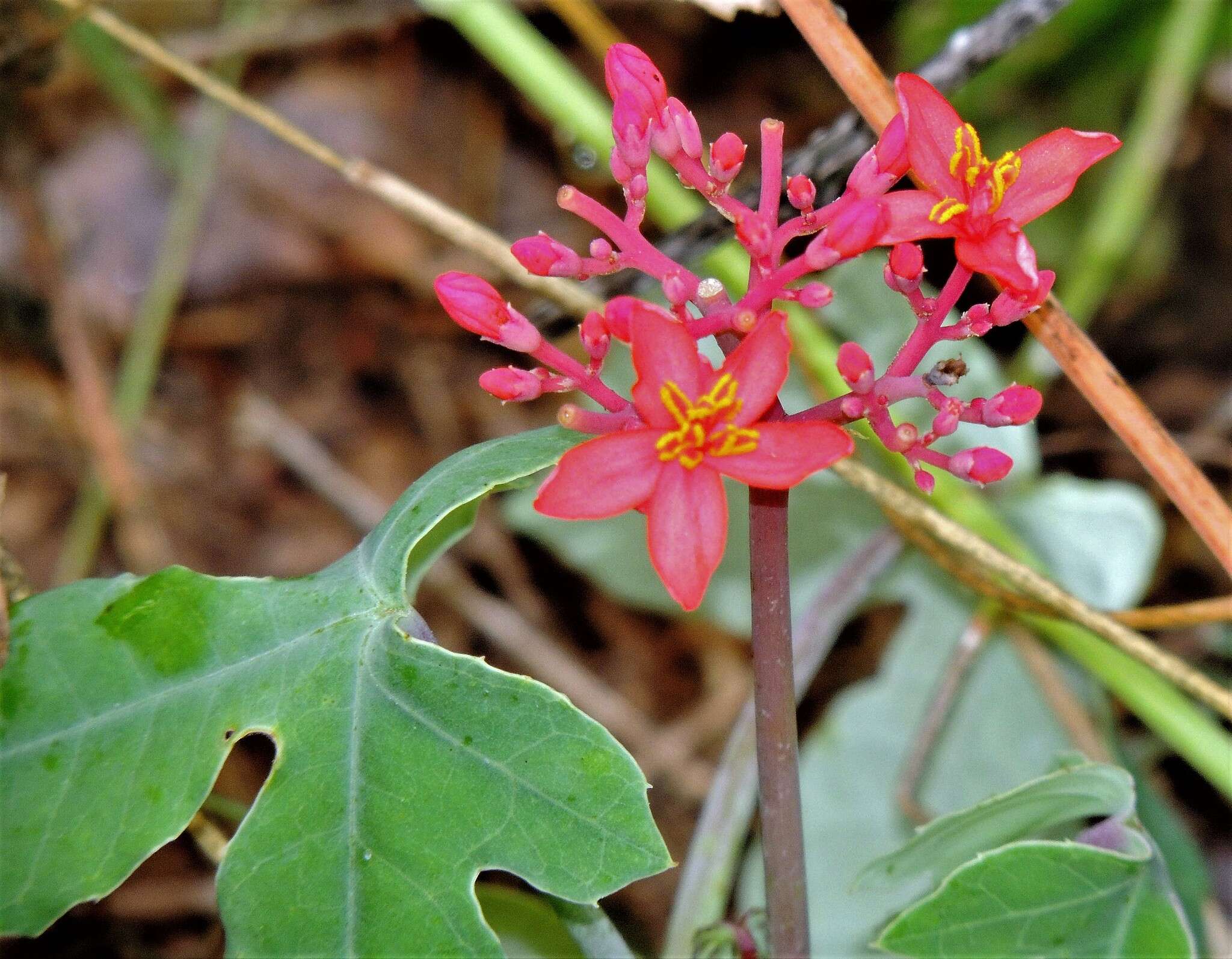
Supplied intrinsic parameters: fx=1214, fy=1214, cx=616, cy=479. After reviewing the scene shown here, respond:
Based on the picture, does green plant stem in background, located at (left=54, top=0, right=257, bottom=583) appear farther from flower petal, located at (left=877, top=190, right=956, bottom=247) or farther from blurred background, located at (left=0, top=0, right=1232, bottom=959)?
flower petal, located at (left=877, top=190, right=956, bottom=247)

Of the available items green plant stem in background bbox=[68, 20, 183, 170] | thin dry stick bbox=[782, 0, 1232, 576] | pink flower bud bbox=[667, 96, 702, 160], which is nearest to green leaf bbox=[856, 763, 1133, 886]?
thin dry stick bbox=[782, 0, 1232, 576]

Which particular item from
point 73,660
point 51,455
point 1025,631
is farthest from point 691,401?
point 51,455

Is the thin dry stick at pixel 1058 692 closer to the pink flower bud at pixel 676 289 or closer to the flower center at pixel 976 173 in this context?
the flower center at pixel 976 173

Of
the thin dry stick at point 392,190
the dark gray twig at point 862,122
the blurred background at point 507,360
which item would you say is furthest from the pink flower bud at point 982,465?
the blurred background at point 507,360

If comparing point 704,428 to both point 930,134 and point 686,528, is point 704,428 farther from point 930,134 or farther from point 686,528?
point 930,134

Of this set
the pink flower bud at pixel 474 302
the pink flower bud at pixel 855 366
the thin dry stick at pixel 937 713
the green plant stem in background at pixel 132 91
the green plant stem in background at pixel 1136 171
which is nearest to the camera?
the pink flower bud at pixel 855 366

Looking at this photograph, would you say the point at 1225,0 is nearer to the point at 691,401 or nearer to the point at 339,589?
the point at 691,401
